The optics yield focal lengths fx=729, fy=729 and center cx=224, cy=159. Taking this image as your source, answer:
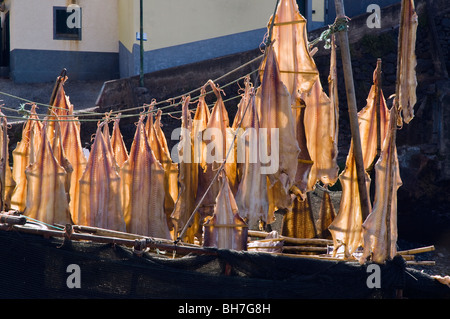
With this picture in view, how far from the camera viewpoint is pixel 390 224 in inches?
282

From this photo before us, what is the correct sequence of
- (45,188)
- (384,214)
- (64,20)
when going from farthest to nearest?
(64,20)
(45,188)
(384,214)

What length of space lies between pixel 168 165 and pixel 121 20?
1441 centimetres

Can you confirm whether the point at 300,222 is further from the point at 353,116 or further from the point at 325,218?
the point at 353,116

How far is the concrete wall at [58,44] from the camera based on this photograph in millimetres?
22812

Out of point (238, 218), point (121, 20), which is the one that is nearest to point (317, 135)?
point (238, 218)

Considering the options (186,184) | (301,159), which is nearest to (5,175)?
(186,184)

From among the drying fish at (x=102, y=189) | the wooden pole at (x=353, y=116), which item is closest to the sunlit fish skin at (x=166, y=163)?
the drying fish at (x=102, y=189)

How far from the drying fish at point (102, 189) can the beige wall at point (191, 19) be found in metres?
12.5

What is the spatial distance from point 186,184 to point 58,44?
51.0 feet

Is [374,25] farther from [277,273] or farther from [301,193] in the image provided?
[277,273]

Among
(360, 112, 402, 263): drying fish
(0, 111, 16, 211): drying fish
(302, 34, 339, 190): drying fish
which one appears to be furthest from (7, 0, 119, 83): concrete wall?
(360, 112, 402, 263): drying fish

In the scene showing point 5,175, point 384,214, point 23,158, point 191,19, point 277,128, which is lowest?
point 384,214

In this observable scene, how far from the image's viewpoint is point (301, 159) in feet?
26.9

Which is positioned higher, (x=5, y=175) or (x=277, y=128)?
(x=277, y=128)
